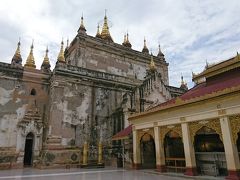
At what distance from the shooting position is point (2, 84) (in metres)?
17.6

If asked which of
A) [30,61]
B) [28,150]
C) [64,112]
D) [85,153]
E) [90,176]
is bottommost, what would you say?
[90,176]

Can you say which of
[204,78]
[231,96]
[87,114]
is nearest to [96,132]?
[87,114]

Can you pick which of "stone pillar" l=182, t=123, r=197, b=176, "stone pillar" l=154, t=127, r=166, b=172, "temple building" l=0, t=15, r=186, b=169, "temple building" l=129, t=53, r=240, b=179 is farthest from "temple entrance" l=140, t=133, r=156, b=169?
"stone pillar" l=182, t=123, r=197, b=176

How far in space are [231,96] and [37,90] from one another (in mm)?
15607

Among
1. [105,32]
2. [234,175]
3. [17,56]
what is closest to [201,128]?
[234,175]

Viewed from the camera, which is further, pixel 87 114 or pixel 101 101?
pixel 101 101

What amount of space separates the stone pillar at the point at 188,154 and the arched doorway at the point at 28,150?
41.3ft

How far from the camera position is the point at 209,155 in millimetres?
11156

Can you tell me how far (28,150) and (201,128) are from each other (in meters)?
14.2

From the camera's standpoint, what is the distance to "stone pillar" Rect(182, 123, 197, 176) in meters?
10.2

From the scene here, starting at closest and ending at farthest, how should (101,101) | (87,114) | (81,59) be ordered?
(87,114), (101,101), (81,59)

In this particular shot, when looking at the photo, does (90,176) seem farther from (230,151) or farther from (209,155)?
→ (230,151)

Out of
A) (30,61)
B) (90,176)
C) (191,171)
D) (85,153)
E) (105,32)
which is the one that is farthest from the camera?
(105,32)

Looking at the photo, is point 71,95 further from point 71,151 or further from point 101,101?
point 71,151
